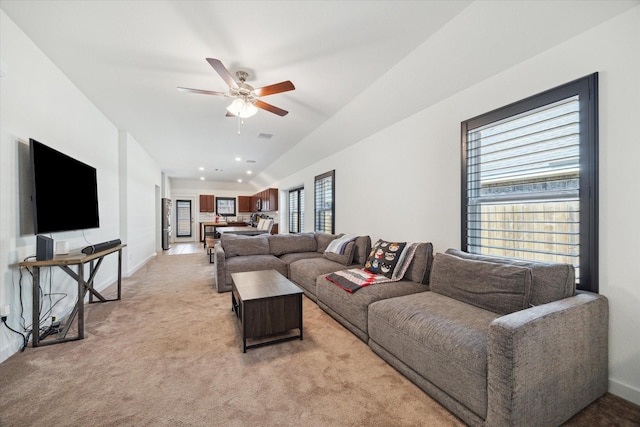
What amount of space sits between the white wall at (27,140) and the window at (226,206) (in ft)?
26.0

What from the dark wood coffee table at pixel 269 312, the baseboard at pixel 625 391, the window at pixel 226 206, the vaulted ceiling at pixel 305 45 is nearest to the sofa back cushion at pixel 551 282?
the baseboard at pixel 625 391

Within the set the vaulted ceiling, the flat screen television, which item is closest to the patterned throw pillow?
the vaulted ceiling

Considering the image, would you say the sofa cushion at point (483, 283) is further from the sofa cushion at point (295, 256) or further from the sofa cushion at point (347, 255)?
the sofa cushion at point (295, 256)

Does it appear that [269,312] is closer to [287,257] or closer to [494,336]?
[494,336]

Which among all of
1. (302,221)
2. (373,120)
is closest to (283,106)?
(373,120)

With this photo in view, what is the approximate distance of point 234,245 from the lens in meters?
4.32

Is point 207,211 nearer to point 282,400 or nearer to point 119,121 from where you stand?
point 119,121

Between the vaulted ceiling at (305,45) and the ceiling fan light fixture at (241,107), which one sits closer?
the vaulted ceiling at (305,45)

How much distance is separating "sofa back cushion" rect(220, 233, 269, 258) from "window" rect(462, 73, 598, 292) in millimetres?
3189

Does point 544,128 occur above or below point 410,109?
below

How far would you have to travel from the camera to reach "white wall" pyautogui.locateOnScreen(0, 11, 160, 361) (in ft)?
6.60

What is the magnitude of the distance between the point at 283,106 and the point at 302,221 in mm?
3902

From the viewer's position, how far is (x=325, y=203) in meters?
5.54

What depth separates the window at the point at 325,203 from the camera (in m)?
5.17
